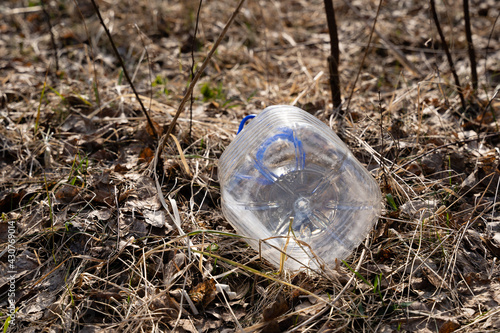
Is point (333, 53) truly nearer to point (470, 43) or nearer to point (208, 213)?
point (470, 43)

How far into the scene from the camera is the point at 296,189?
2322 millimetres

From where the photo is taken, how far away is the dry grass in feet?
6.28

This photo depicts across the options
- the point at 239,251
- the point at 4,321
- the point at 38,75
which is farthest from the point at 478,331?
the point at 38,75

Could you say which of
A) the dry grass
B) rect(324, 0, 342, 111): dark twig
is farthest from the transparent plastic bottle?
rect(324, 0, 342, 111): dark twig

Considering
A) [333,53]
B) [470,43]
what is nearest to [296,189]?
[333,53]

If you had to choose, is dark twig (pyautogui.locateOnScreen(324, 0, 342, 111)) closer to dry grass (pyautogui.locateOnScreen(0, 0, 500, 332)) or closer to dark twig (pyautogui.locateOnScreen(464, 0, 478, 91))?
dry grass (pyautogui.locateOnScreen(0, 0, 500, 332))

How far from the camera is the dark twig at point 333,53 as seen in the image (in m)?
2.70

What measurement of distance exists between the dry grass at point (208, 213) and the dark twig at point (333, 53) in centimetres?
17

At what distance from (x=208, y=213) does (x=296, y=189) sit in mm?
532

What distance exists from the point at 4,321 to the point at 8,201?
758mm

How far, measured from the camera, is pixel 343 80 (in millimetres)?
3908

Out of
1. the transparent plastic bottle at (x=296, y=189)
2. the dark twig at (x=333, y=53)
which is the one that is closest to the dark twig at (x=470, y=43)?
the dark twig at (x=333, y=53)

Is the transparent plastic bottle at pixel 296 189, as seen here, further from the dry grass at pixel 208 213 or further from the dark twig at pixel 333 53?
the dark twig at pixel 333 53

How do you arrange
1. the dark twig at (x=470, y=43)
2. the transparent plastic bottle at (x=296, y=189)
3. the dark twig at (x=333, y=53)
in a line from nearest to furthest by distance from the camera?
the transparent plastic bottle at (x=296, y=189), the dark twig at (x=333, y=53), the dark twig at (x=470, y=43)
